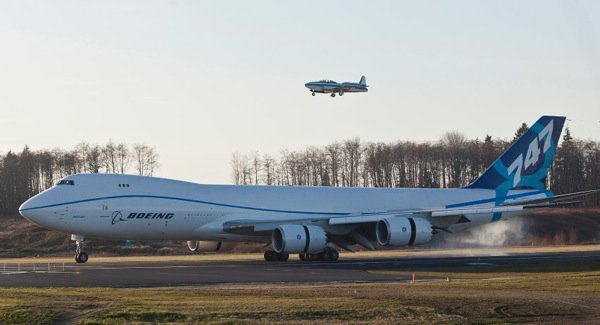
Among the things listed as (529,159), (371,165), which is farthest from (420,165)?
(529,159)

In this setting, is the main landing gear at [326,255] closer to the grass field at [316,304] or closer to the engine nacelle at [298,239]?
the engine nacelle at [298,239]

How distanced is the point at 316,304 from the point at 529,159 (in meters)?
40.5

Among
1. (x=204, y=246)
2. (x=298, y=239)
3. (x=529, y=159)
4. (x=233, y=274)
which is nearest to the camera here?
(x=233, y=274)

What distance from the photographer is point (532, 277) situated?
35.4 meters

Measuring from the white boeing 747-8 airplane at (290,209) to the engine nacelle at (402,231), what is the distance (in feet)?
0.18

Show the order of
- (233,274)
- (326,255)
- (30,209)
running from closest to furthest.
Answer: (233,274) → (30,209) → (326,255)

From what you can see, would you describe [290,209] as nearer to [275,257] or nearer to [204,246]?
[275,257]

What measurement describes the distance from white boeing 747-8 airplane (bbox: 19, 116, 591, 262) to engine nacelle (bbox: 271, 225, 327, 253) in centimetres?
6

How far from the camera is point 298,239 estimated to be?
50.6 meters

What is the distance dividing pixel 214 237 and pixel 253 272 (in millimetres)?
12551

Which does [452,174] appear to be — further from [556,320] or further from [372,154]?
[556,320]

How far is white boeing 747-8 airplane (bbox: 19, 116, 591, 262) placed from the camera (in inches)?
1928

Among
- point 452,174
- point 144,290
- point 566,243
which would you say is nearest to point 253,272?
point 144,290

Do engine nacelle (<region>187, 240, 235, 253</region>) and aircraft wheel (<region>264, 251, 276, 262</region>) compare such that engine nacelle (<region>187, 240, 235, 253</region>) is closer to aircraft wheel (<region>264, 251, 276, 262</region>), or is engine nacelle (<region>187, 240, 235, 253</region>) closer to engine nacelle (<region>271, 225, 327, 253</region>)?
aircraft wheel (<region>264, 251, 276, 262</region>)
